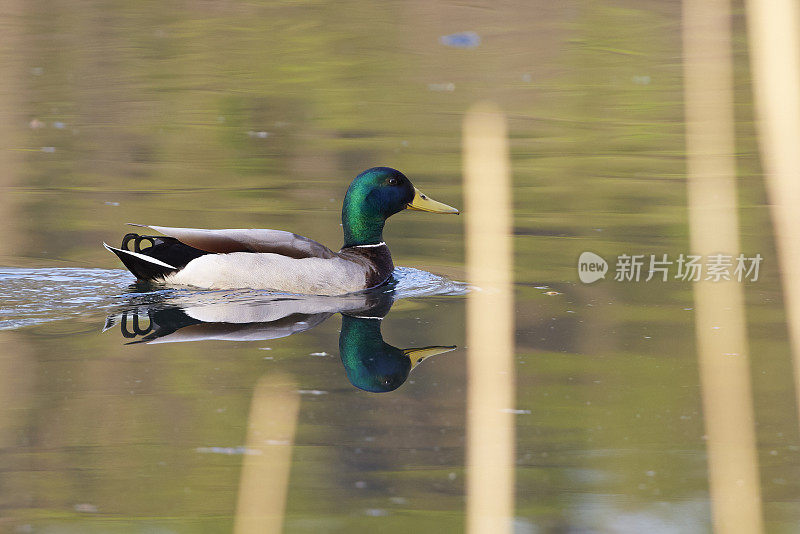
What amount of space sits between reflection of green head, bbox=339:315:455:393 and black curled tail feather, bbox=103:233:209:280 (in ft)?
4.32

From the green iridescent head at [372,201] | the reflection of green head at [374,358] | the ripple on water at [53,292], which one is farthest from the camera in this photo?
the green iridescent head at [372,201]

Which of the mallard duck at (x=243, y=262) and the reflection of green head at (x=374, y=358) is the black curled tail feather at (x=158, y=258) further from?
the reflection of green head at (x=374, y=358)

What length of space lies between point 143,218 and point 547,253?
9.95ft

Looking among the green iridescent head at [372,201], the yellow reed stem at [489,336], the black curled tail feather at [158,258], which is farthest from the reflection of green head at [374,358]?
the green iridescent head at [372,201]

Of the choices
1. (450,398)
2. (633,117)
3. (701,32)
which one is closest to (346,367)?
(450,398)

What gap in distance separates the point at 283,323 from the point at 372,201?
1.74 meters

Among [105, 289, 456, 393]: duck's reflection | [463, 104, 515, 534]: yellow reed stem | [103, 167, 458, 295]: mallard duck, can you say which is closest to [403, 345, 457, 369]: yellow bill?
[105, 289, 456, 393]: duck's reflection

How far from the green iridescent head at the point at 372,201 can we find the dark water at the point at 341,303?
1.17ft

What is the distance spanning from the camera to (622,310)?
25.0ft

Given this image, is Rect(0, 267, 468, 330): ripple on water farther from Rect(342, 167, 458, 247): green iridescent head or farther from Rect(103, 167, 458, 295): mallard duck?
Rect(342, 167, 458, 247): green iridescent head

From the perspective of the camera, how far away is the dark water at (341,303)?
488 cm

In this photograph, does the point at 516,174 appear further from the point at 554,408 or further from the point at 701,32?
the point at 701,32

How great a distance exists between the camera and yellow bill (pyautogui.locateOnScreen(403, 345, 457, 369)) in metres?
6.63

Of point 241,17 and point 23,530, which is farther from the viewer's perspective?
point 241,17
